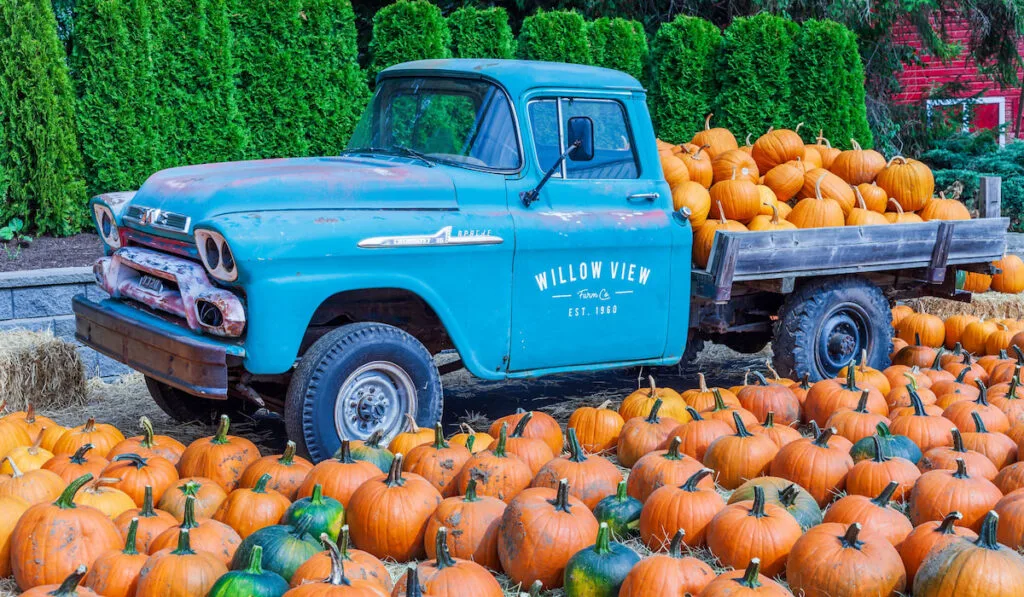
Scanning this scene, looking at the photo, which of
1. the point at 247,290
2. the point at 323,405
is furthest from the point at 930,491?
the point at 247,290

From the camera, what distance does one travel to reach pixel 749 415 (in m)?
5.82

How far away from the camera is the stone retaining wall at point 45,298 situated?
25.0 feet

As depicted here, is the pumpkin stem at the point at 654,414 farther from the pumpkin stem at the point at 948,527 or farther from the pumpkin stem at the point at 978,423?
the pumpkin stem at the point at 948,527

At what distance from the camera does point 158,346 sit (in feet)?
17.6

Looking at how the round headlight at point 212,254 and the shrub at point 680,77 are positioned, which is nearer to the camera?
the round headlight at point 212,254

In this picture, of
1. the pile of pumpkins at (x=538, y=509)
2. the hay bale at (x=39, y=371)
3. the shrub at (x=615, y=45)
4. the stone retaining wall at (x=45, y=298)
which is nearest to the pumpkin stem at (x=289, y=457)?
the pile of pumpkins at (x=538, y=509)

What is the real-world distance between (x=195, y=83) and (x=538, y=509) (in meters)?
6.96

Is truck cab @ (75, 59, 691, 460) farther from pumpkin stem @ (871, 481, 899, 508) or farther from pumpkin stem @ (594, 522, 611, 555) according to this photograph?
pumpkin stem @ (871, 481, 899, 508)

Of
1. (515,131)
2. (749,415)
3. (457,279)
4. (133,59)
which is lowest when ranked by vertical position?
(749,415)

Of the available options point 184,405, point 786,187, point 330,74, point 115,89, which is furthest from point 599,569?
point 330,74

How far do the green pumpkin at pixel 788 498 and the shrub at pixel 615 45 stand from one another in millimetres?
7792

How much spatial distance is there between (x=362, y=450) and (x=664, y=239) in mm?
2406

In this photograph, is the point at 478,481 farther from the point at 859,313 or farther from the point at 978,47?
the point at 978,47

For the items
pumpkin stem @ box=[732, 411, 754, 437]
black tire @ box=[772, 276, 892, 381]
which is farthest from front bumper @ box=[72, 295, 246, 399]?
black tire @ box=[772, 276, 892, 381]
